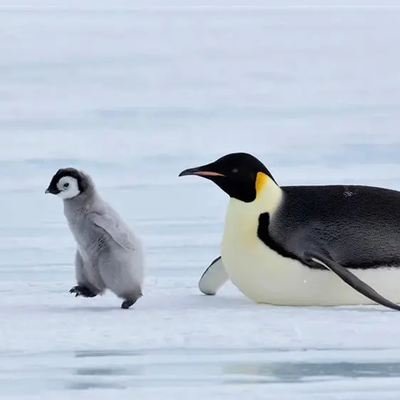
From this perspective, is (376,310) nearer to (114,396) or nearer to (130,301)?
(130,301)

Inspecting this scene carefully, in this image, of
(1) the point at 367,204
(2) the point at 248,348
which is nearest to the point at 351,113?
(1) the point at 367,204

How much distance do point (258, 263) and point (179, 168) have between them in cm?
491

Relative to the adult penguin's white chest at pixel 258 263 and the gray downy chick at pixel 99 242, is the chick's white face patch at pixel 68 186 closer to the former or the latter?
the gray downy chick at pixel 99 242

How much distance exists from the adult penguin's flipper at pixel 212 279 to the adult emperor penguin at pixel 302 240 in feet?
0.98

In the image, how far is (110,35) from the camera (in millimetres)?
22547

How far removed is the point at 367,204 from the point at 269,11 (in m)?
25.2

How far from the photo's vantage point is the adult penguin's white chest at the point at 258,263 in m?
4.62

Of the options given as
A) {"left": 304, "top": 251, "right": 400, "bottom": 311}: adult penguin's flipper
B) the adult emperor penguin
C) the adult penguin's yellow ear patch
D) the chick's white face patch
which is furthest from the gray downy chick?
{"left": 304, "top": 251, "right": 400, "bottom": 311}: adult penguin's flipper

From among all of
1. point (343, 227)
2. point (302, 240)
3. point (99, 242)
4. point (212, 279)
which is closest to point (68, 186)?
point (99, 242)

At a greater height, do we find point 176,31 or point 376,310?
point 376,310

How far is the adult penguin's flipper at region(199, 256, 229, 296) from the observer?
5.11 metres

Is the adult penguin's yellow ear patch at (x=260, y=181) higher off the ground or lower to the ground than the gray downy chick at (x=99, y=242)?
higher

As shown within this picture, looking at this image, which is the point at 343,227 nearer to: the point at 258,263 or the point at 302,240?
the point at 302,240

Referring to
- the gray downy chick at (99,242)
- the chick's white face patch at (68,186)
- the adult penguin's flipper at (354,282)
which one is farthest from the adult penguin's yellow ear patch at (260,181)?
the chick's white face patch at (68,186)
